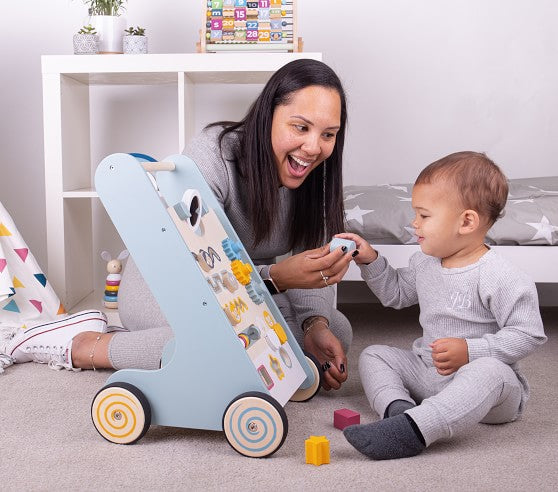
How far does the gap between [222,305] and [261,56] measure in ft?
3.23

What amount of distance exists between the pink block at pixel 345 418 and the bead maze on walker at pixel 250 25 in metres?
1.05

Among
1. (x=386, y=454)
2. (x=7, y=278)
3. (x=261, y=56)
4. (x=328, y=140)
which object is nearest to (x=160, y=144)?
(x=261, y=56)

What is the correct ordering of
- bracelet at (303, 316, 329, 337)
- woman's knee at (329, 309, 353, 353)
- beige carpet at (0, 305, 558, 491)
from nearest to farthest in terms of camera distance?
1. beige carpet at (0, 305, 558, 491)
2. bracelet at (303, 316, 329, 337)
3. woman's knee at (329, 309, 353, 353)

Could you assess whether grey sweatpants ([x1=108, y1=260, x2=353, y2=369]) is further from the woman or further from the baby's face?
the baby's face

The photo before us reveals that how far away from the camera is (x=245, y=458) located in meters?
1.09

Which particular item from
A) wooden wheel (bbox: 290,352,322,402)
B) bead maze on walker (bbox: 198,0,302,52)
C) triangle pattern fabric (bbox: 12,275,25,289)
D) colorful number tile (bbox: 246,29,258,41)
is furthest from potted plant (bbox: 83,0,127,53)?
wooden wheel (bbox: 290,352,322,402)

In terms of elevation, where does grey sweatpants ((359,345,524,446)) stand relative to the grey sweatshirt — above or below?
below

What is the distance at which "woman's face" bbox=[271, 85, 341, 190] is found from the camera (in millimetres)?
1320

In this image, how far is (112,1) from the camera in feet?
6.82

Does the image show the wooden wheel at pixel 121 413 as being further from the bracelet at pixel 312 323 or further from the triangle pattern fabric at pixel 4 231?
the triangle pattern fabric at pixel 4 231

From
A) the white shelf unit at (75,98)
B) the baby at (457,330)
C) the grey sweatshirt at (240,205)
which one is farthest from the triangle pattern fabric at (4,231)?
the baby at (457,330)

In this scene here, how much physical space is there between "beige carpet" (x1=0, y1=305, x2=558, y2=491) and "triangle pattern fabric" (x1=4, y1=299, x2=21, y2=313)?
43 centimetres

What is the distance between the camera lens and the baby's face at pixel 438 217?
123 centimetres

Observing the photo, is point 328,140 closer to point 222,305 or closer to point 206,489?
point 222,305
